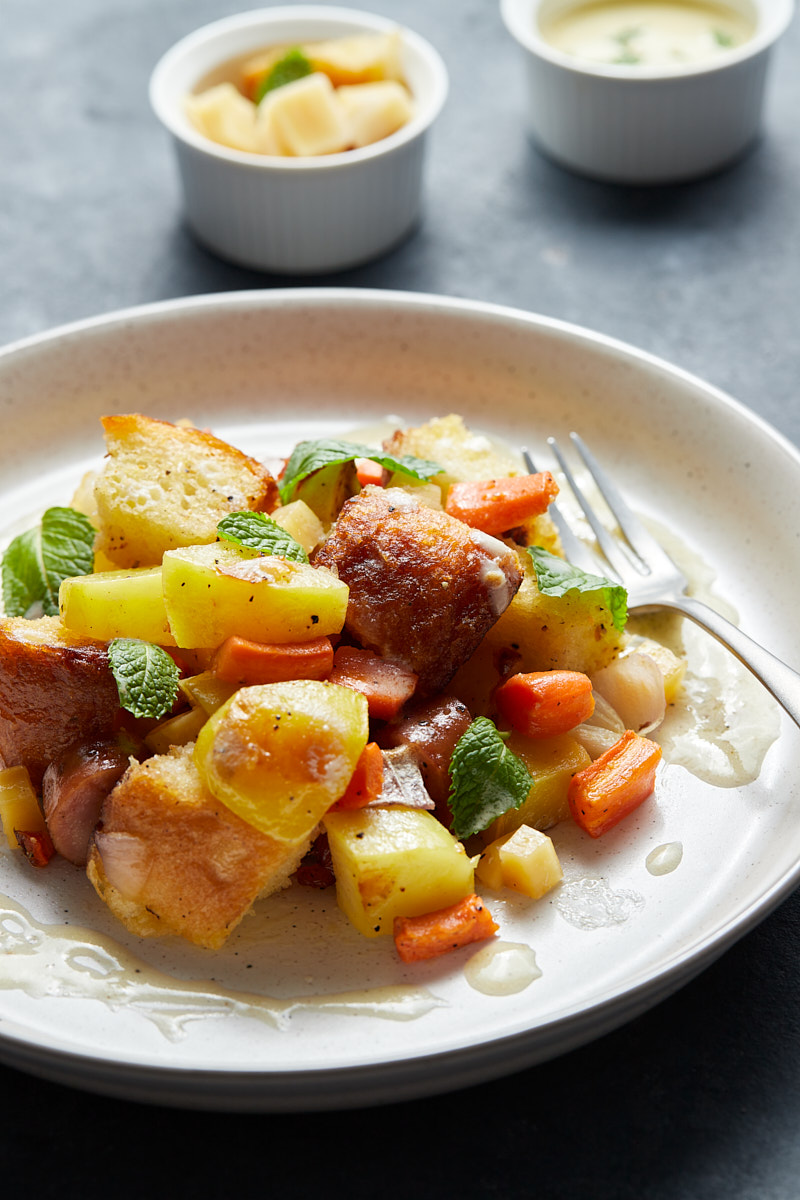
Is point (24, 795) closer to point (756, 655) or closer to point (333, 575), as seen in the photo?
point (333, 575)

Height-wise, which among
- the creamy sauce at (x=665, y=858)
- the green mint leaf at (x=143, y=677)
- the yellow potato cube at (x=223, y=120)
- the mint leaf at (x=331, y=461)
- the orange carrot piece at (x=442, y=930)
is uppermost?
the yellow potato cube at (x=223, y=120)

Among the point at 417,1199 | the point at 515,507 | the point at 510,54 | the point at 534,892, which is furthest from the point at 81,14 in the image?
the point at 417,1199

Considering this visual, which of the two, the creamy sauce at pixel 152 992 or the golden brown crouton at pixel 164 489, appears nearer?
the creamy sauce at pixel 152 992

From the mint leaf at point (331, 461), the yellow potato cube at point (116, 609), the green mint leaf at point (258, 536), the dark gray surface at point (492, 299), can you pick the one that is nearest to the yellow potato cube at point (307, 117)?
the dark gray surface at point (492, 299)

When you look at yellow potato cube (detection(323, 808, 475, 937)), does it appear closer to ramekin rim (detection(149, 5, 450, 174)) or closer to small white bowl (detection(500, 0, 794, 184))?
ramekin rim (detection(149, 5, 450, 174))

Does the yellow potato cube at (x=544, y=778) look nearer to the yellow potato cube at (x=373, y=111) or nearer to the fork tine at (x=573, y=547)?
the fork tine at (x=573, y=547)

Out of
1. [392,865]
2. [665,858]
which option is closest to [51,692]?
[392,865]
